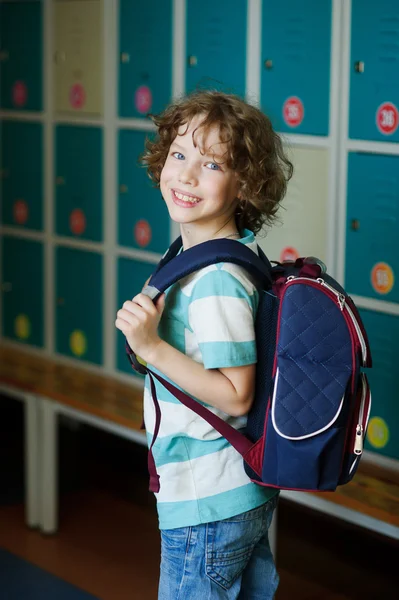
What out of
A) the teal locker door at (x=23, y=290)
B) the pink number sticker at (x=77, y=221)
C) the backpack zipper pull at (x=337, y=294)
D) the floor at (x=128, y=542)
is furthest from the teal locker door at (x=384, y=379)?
the teal locker door at (x=23, y=290)

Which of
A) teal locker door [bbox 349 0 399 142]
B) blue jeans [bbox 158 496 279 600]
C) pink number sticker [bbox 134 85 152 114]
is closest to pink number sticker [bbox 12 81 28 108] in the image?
pink number sticker [bbox 134 85 152 114]

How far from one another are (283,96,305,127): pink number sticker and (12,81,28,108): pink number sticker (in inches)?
47.8

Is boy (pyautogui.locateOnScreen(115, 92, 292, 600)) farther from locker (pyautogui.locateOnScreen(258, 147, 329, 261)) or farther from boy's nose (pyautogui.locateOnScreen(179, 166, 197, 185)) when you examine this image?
locker (pyautogui.locateOnScreen(258, 147, 329, 261))

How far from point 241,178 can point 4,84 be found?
218 centimetres

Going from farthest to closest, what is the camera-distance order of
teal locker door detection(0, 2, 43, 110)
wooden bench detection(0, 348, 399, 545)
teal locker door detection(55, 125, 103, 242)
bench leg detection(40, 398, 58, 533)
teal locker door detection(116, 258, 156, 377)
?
teal locker door detection(0, 2, 43, 110) → teal locker door detection(55, 125, 103, 242) → teal locker door detection(116, 258, 156, 377) → bench leg detection(40, 398, 58, 533) → wooden bench detection(0, 348, 399, 545)

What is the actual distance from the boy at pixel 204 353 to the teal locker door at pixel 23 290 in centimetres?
196

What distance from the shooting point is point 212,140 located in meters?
1.62

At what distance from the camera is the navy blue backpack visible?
1.56 m

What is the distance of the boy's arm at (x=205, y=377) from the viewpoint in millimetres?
1579

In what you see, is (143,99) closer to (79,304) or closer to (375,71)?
(79,304)

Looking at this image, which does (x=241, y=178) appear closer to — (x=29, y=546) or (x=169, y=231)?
(x=169, y=231)

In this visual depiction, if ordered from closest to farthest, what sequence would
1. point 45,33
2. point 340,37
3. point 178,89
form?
point 340,37, point 178,89, point 45,33

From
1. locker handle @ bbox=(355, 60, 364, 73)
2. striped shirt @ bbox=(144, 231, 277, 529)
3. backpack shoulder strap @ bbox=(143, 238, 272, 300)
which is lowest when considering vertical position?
striped shirt @ bbox=(144, 231, 277, 529)

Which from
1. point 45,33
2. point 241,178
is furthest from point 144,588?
point 45,33
